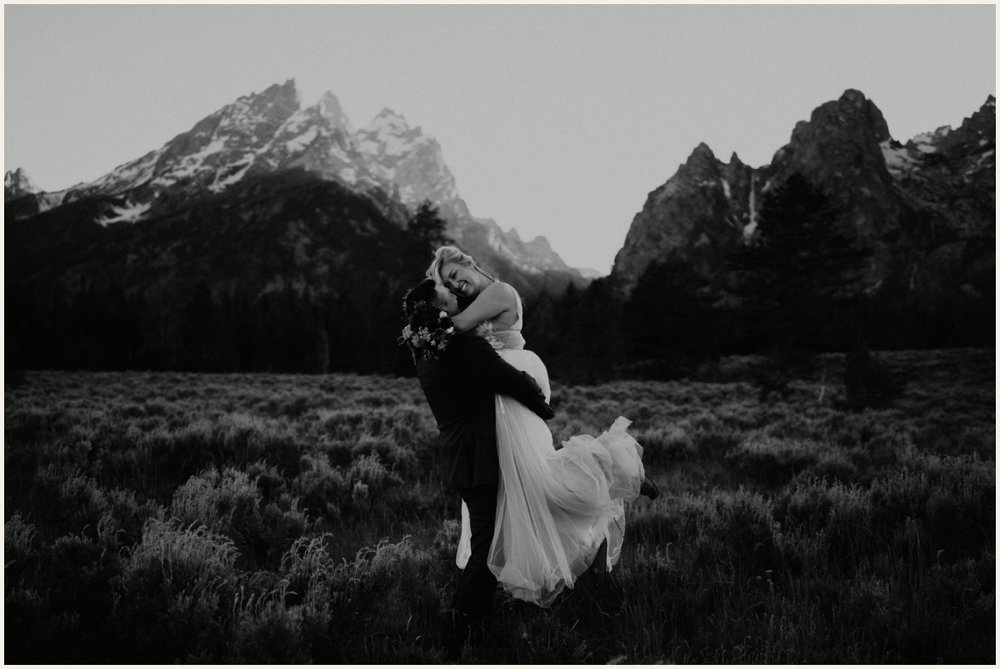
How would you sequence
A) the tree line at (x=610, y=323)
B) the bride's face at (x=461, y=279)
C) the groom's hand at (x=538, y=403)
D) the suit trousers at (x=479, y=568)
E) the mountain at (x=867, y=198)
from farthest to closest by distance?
the mountain at (x=867, y=198) → the tree line at (x=610, y=323) → the bride's face at (x=461, y=279) → the groom's hand at (x=538, y=403) → the suit trousers at (x=479, y=568)

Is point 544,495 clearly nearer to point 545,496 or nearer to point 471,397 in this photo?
point 545,496

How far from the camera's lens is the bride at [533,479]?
3.23 meters

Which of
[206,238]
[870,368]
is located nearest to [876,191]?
[870,368]

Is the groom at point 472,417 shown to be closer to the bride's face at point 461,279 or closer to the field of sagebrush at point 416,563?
the bride's face at point 461,279

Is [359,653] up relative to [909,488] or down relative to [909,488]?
down

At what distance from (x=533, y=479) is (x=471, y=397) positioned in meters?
0.67

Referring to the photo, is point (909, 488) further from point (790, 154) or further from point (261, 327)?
point (790, 154)

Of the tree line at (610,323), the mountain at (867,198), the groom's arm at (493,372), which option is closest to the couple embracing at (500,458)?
the groom's arm at (493,372)

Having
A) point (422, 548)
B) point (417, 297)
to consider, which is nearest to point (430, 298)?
point (417, 297)

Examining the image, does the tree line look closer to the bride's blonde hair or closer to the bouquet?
the bride's blonde hair

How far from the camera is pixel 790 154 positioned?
167 m

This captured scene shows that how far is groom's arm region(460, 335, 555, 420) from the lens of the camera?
3.15 meters

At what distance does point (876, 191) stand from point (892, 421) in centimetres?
17237

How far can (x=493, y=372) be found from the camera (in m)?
3.16
